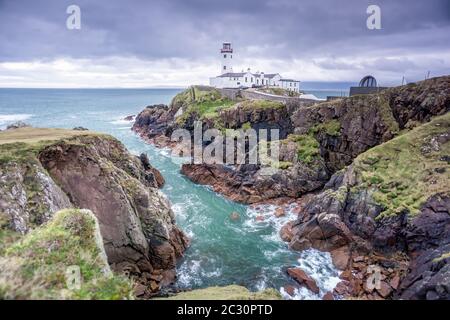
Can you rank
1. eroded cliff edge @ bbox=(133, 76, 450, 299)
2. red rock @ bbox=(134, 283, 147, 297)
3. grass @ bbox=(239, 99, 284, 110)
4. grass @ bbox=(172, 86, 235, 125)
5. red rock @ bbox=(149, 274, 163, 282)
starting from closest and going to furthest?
1. red rock @ bbox=(134, 283, 147, 297)
2. red rock @ bbox=(149, 274, 163, 282)
3. eroded cliff edge @ bbox=(133, 76, 450, 299)
4. grass @ bbox=(239, 99, 284, 110)
5. grass @ bbox=(172, 86, 235, 125)

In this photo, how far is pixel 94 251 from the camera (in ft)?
38.8

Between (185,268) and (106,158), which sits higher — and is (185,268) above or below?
below

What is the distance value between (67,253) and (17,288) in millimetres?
2637

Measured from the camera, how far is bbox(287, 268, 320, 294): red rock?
22.5 meters

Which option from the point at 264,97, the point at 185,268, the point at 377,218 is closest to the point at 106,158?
the point at 185,268

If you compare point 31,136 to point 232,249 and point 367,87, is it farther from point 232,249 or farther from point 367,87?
point 367,87

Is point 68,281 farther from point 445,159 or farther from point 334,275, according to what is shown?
point 445,159

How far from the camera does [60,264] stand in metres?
10.2

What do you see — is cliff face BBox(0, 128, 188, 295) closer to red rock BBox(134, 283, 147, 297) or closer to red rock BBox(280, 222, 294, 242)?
red rock BBox(134, 283, 147, 297)

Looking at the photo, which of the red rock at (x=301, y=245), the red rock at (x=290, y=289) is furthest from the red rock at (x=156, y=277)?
the red rock at (x=301, y=245)

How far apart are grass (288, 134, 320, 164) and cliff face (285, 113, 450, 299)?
767cm

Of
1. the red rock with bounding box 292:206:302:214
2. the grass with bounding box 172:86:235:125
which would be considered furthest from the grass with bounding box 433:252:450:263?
the grass with bounding box 172:86:235:125

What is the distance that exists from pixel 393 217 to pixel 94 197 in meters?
24.6
